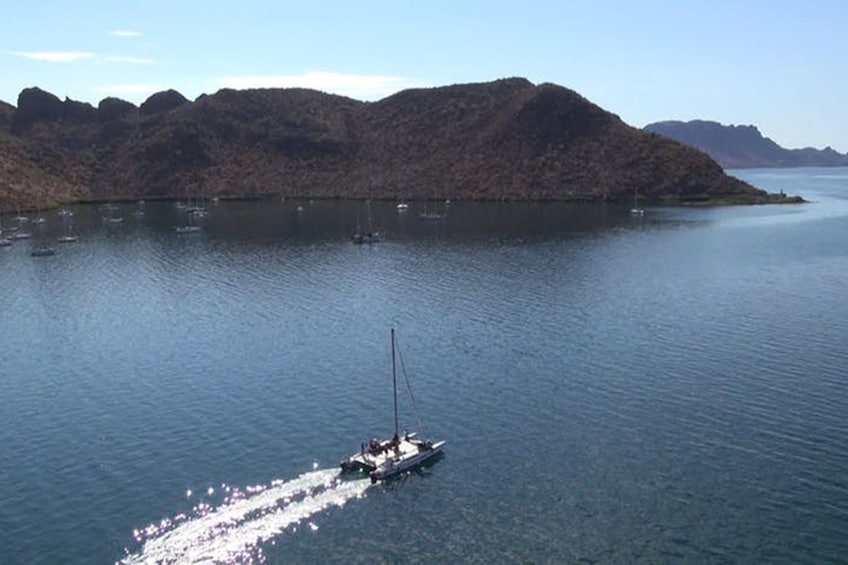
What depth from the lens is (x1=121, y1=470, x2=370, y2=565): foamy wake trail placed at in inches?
2142

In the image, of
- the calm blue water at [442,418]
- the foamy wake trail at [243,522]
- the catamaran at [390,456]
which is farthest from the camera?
the catamaran at [390,456]

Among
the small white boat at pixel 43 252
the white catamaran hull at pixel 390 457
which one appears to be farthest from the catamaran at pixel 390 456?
the small white boat at pixel 43 252

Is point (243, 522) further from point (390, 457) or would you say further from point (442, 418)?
point (442, 418)

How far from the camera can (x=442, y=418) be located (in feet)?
253

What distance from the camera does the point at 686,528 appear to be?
55094 millimetres

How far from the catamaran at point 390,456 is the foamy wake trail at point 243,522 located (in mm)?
1540

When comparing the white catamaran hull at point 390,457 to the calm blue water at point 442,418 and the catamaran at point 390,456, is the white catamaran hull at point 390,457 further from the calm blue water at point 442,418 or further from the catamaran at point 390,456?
the calm blue water at point 442,418

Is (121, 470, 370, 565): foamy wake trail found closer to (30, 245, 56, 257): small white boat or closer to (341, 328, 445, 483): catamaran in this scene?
(341, 328, 445, 483): catamaran

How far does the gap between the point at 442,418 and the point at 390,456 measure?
11653 mm

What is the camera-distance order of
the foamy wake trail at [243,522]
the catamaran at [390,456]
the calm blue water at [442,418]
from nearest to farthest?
1. the foamy wake trail at [243,522]
2. the calm blue water at [442,418]
3. the catamaran at [390,456]

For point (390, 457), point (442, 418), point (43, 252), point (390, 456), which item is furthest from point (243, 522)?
point (43, 252)

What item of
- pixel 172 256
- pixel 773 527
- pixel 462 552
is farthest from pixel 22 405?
pixel 172 256

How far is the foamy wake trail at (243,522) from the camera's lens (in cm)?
5441

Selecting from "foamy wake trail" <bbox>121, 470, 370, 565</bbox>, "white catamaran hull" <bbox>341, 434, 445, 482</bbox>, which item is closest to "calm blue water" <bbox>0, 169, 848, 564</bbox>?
"foamy wake trail" <bbox>121, 470, 370, 565</bbox>
